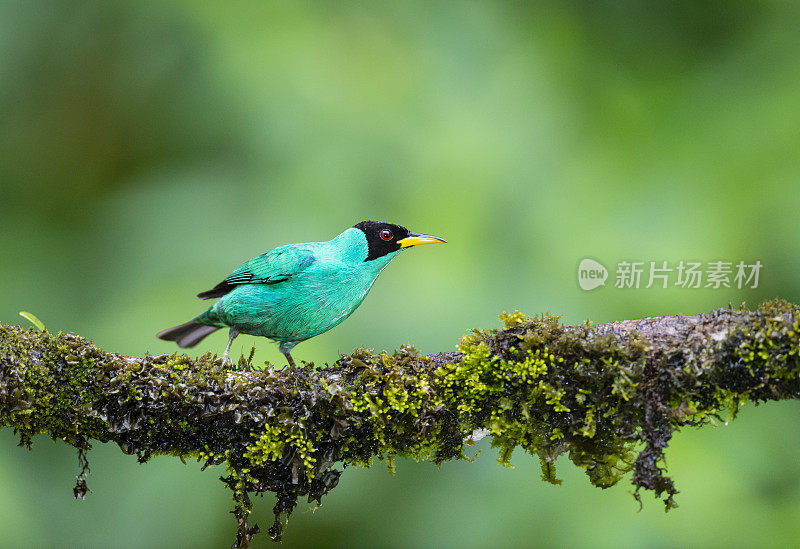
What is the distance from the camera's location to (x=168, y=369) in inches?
121

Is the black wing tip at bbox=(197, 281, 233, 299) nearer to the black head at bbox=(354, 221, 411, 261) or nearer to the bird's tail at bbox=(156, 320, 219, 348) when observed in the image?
the bird's tail at bbox=(156, 320, 219, 348)

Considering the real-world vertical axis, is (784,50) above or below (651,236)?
above

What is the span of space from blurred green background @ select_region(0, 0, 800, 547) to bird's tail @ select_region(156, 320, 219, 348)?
569 mm

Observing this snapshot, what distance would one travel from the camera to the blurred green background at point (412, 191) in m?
5.07

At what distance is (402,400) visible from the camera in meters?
2.96

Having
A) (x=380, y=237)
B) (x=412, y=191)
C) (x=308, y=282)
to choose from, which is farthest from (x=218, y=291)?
(x=412, y=191)

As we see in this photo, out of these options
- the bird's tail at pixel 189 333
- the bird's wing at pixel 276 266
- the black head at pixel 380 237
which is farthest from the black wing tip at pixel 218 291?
the black head at pixel 380 237

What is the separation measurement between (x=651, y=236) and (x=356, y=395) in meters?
3.28

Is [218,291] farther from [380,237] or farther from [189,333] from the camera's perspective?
[380,237]

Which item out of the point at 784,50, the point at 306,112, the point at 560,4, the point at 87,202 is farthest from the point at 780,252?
the point at 87,202

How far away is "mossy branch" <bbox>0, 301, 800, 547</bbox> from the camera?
2748 mm

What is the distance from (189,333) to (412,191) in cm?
225

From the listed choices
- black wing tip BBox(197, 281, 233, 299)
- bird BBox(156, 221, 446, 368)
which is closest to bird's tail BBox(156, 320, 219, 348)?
black wing tip BBox(197, 281, 233, 299)

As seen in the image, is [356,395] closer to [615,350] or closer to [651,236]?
[615,350]
